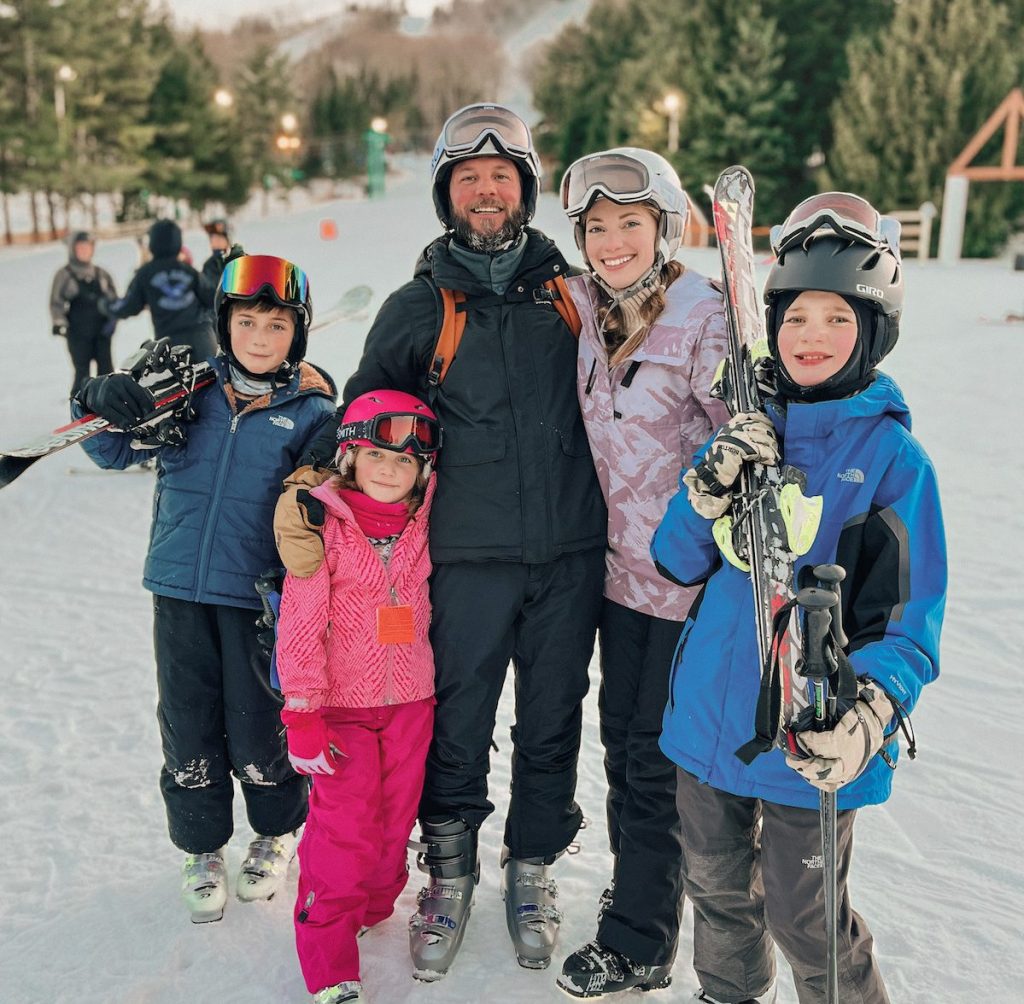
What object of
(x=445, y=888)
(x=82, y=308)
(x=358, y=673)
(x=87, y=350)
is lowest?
(x=445, y=888)

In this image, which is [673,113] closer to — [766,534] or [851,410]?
[851,410]

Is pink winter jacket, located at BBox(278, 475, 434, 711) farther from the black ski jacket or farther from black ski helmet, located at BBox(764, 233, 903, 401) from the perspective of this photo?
black ski helmet, located at BBox(764, 233, 903, 401)

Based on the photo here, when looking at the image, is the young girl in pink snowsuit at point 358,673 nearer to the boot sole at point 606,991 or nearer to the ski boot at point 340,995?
the ski boot at point 340,995

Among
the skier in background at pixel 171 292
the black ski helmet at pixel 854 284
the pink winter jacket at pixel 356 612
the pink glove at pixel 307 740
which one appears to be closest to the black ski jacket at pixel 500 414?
the pink winter jacket at pixel 356 612

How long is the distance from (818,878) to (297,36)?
184 meters

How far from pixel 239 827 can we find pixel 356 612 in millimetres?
1178

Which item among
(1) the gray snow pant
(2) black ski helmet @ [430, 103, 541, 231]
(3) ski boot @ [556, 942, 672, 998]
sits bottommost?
(3) ski boot @ [556, 942, 672, 998]

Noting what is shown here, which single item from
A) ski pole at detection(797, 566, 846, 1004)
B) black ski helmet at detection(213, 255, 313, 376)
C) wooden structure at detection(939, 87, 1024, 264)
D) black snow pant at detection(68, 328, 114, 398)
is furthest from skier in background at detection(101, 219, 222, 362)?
wooden structure at detection(939, 87, 1024, 264)

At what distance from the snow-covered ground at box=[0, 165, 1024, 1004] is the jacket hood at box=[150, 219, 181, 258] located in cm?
214

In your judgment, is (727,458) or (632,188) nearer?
(727,458)

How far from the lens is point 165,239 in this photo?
728 cm

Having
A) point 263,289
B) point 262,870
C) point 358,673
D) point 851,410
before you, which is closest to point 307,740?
point 358,673

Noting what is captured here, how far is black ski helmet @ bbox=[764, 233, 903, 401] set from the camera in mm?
1879

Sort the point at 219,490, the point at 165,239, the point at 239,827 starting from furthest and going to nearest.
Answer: the point at 165,239
the point at 239,827
the point at 219,490
